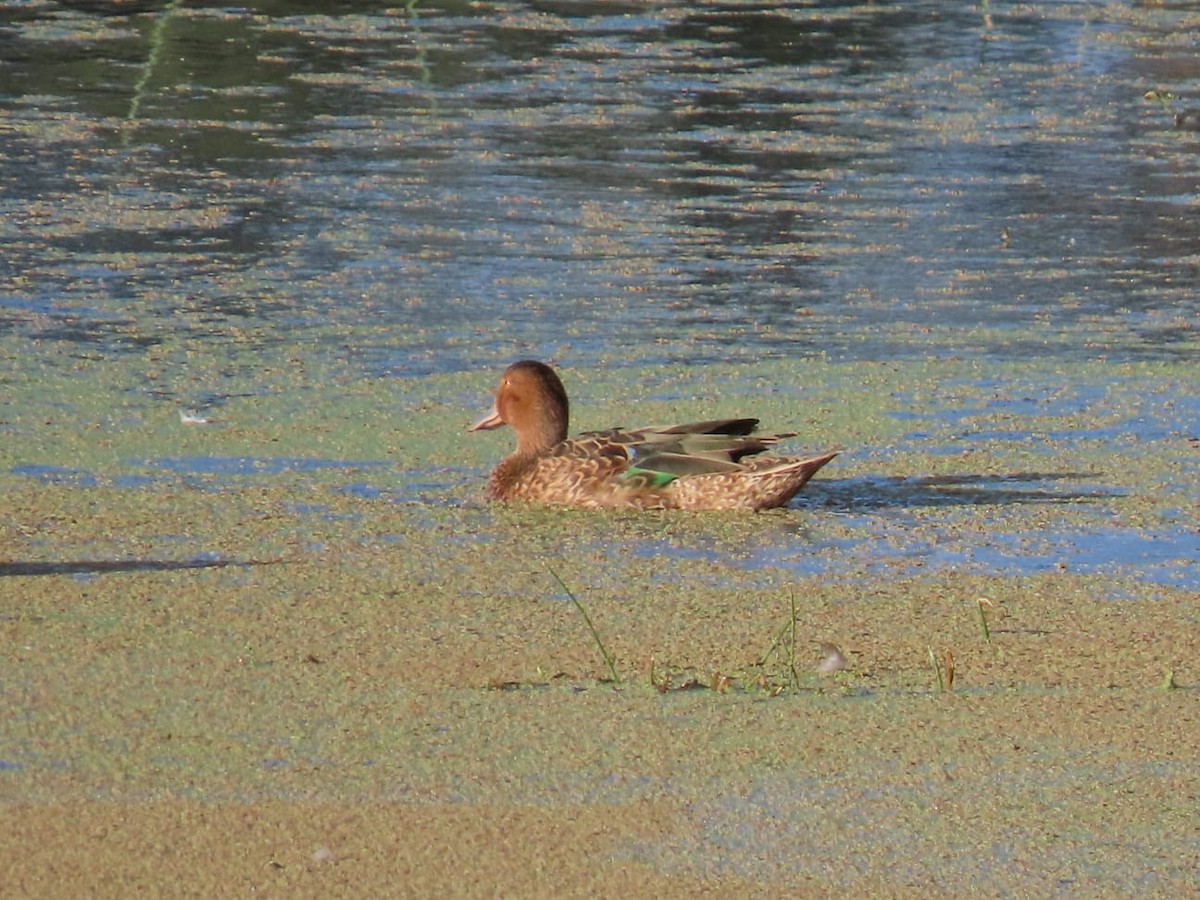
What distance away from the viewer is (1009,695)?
3.84m

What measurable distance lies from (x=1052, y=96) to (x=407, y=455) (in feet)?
21.3

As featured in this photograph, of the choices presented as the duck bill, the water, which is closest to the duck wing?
the duck bill

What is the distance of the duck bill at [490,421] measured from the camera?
565cm

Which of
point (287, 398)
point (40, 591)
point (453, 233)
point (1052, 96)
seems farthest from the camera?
point (1052, 96)

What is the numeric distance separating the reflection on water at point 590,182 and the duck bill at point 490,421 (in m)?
0.69

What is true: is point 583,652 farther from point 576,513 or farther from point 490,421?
point 490,421

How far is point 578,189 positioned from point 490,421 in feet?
10.6

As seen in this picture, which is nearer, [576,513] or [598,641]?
[598,641]

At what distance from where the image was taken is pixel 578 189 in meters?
8.77

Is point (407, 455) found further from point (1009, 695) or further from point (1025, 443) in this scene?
point (1009, 695)

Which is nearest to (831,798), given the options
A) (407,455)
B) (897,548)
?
(897,548)

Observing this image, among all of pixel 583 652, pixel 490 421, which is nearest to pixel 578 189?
pixel 490 421

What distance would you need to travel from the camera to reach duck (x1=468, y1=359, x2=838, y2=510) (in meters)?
5.20

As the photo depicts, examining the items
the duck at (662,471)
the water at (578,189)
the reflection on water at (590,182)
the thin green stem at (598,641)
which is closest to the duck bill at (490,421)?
the duck at (662,471)
